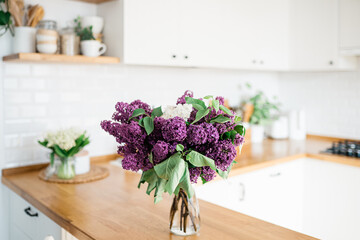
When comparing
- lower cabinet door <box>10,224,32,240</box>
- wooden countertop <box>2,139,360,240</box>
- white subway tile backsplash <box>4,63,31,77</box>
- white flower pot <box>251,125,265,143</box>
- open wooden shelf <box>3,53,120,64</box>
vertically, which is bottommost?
lower cabinet door <box>10,224,32,240</box>

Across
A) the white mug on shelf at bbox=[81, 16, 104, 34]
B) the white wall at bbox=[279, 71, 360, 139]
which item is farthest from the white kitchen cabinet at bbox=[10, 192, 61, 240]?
the white wall at bbox=[279, 71, 360, 139]

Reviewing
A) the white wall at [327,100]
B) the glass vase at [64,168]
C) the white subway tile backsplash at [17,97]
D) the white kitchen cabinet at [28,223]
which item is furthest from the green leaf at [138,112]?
the white wall at [327,100]

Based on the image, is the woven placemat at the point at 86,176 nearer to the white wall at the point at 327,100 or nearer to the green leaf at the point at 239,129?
the green leaf at the point at 239,129

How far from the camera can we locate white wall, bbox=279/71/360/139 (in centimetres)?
338

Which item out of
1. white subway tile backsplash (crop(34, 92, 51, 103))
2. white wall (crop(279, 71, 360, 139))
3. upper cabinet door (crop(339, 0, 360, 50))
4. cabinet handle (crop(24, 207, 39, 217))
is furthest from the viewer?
white wall (crop(279, 71, 360, 139))

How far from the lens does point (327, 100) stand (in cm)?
355

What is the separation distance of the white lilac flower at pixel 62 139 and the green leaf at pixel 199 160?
3.48 ft

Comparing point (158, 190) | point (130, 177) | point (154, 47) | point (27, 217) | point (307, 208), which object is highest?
point (154, 47)

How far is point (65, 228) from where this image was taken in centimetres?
158

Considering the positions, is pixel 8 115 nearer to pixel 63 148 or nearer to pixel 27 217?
pixel 63 148

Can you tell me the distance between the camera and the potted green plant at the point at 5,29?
2102mm

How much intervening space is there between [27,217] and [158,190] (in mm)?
1098

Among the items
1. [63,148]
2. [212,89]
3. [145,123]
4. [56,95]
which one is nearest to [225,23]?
[212,89]

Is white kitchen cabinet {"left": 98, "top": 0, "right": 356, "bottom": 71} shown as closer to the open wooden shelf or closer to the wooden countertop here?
the open wooden shelf
